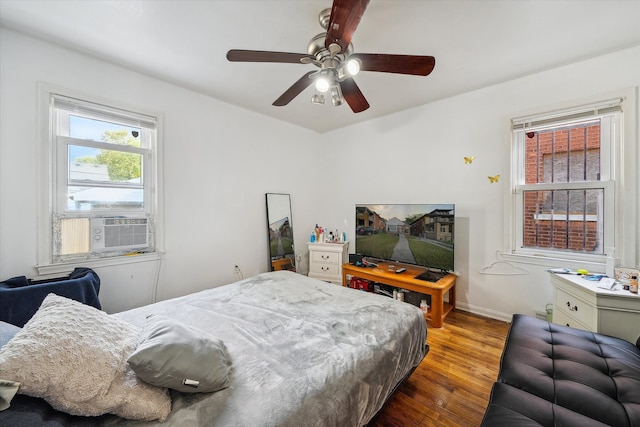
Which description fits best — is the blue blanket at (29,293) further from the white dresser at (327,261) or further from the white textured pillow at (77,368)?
the white dresser at (327,261)

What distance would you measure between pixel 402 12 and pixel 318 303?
2086mm

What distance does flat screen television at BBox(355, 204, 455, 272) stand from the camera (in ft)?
8.95

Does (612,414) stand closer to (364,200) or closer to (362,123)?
(364,200)

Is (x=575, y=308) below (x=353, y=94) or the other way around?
below

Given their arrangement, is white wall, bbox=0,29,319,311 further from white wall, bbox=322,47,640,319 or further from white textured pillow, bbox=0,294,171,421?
white textured pillow, bbox=0,294,171,421

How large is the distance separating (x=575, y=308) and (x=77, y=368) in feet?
9.85

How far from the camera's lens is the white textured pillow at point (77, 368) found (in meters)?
0.68

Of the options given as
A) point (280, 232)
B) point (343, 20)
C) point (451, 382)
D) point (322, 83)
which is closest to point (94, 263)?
point (280, 232)

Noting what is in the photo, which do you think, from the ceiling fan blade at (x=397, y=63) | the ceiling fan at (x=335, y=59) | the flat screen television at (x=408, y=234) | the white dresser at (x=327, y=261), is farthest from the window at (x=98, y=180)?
the flat screen television at (x=408, y=234)

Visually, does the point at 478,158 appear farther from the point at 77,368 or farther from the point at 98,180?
the point at 98,180

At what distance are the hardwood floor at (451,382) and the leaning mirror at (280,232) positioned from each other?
2.09 metres

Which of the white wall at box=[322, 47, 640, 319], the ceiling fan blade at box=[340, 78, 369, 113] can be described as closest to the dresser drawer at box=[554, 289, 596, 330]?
the white wall at box=[322, 47, 640, 319]

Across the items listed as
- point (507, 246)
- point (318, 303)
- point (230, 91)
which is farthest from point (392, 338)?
point (230, 91)

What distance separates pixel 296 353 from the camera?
1205 millimetres
